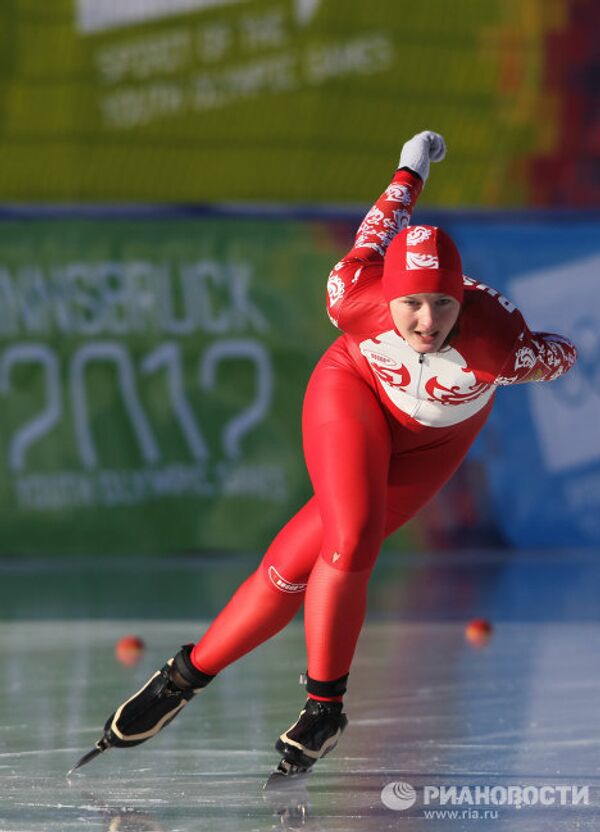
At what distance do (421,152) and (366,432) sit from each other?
93 centimetres

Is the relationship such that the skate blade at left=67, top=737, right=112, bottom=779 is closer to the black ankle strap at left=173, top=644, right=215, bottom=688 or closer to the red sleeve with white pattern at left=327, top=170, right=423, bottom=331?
the black ankle strap at left=173, top=644, right=215, bottom=688

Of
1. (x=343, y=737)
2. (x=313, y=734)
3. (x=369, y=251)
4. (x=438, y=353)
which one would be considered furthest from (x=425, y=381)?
(x=343, y=737)

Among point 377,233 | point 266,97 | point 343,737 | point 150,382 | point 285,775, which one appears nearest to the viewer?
point 285,775

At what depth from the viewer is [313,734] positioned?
3.83m

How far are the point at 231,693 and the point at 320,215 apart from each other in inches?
168

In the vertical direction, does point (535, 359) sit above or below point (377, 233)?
below

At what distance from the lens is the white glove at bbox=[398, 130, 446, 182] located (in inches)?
177

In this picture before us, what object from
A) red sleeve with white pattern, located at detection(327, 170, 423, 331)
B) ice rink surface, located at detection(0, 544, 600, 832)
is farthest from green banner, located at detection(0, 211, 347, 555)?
red sleeve with white pattern, located at detection(327, 170, 423, 331)

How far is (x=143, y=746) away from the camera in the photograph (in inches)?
177

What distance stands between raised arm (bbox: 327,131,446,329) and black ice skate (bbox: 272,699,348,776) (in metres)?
0.95

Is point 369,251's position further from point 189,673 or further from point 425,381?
point 189,673

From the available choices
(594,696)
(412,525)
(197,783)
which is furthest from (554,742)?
(412,525)

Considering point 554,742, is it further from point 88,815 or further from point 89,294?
point 89,294

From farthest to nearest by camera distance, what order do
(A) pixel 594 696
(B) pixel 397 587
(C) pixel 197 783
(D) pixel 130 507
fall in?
1. (D) pixel 130 507
2. (B) pixel 397 587
3. (A) pixel 594 696
4. (C) pixel 197 783
